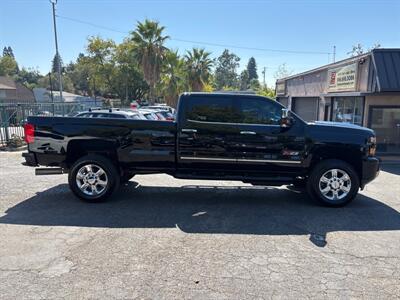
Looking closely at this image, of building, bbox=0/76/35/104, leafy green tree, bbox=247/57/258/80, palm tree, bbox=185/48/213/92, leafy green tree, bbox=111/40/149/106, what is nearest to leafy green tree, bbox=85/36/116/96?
leafy green tree, bbox=111/40/149/106

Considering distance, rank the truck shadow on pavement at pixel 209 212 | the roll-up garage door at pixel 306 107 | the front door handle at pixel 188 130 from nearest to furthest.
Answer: the truck shadow on pavement at pixel 209 212 < the front door handle at pixel 188 130 < the roll-up garage door at pixel 306 107

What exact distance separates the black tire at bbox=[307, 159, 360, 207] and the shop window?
27.5 ft

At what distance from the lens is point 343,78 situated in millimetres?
14508

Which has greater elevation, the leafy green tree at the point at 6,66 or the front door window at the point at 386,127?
the leafy green tree at the point at 6,66

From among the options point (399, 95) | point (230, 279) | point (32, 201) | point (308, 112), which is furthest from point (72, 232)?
point (308, 112)

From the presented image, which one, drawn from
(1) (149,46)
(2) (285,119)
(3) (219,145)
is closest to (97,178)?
(3) (219,145)

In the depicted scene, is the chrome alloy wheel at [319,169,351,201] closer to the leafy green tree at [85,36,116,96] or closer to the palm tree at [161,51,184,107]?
the palm tree at [161,51,184,107]

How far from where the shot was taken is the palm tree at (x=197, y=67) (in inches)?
1535

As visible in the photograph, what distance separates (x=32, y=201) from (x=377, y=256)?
221 inches

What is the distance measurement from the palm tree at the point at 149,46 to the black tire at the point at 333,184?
29.5m

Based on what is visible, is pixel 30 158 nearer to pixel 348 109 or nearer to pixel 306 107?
pixel 348 109

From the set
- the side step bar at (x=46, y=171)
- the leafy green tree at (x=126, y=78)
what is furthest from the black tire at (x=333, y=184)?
the leafy green tree at (x=126, y=78)

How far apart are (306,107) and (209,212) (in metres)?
16.1

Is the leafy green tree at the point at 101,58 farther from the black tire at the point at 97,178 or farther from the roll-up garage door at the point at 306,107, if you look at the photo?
the black tire at the point at 97,178
